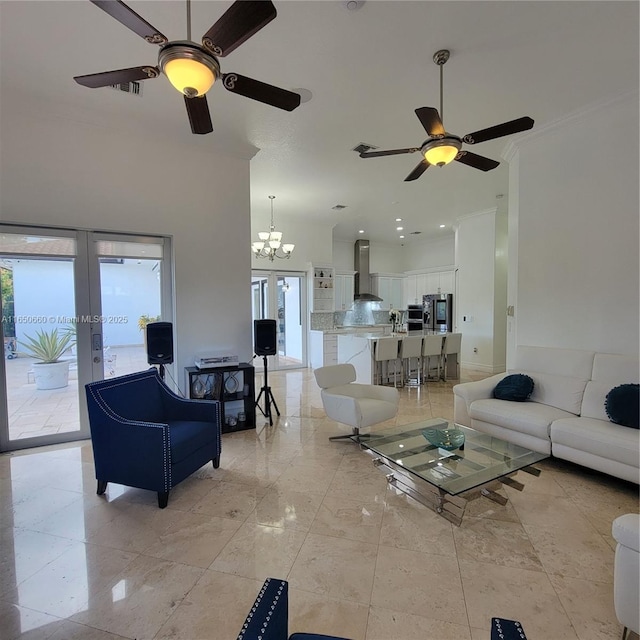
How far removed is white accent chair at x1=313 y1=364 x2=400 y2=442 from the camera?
3.39 metres

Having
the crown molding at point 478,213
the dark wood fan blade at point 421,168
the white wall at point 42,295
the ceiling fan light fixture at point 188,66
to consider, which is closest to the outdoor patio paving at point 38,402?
the white wall at point 42,295

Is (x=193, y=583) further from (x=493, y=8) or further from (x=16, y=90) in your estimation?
(x=16, y=90)

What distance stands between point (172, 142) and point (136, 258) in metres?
1.44

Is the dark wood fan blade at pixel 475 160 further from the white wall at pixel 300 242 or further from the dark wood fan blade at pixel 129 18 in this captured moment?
the white wall at pixel 300 242

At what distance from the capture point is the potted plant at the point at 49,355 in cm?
365

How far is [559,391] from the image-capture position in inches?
133

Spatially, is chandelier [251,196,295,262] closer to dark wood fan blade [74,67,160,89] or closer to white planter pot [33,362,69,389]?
white planter pot [33,362,69,389]

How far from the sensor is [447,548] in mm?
2098

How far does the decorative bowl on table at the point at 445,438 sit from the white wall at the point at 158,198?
2.66 meters

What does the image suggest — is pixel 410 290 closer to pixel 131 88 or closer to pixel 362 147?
pixel 362 147

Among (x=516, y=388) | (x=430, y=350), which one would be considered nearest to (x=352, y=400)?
(x=516, y=388)

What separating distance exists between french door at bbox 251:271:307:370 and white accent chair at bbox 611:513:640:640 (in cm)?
651

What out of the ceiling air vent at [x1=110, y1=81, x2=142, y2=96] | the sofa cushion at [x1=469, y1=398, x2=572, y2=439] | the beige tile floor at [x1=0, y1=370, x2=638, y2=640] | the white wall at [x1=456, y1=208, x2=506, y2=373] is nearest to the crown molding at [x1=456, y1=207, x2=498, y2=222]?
the white wall at [x1=456, y1=208, x2=506, y2=373]

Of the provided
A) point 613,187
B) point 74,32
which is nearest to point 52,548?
point 74,32
